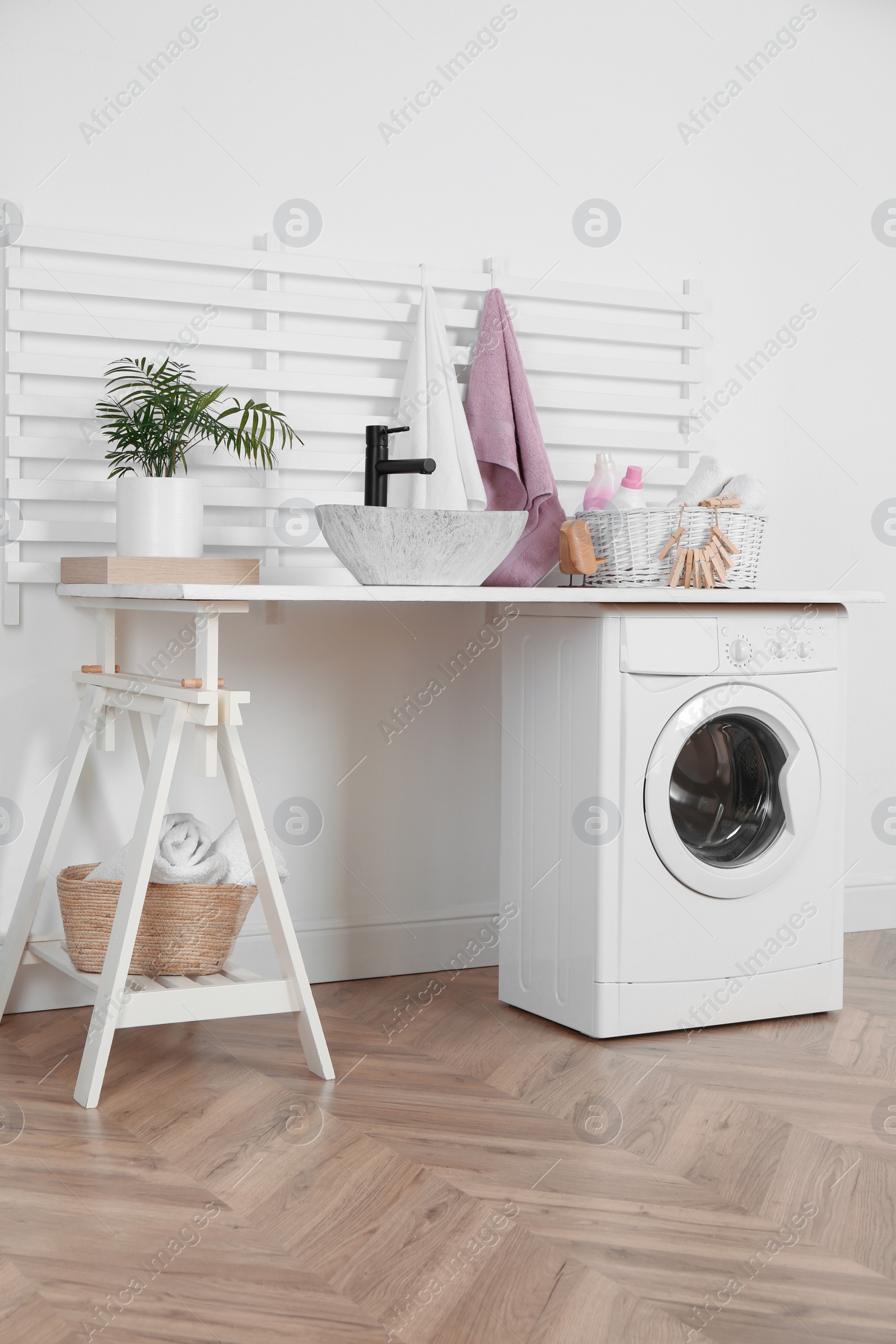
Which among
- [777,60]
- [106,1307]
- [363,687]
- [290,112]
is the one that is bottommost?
[106,1307]

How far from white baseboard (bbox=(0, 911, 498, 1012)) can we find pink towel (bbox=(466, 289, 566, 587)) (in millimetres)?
749

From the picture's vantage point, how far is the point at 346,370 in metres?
2.55

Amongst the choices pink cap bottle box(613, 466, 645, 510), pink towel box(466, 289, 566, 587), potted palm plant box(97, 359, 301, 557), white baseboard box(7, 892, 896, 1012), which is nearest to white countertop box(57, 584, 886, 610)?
potted palm plant box(97, 359, 301, 557)

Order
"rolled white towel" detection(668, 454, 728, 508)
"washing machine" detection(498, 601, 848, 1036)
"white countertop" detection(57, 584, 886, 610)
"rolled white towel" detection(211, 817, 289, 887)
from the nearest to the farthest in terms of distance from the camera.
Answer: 1. "white countertop" detection(57, 584, 886, 610)
2. "rolled white towel" detection(211, 817, 289, 887)
3. "washing machine" detection(498, 601, 848, 1036)
4. "rolled white towel" detection(668, 454, 728, 508)

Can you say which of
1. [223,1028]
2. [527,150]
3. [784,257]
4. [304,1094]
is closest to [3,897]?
[223,1028]

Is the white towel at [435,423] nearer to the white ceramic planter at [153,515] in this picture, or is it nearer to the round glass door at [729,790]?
the white ceramic planter at [153,515]

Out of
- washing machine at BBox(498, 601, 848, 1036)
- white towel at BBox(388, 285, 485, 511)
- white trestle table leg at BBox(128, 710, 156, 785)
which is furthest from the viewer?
white towel at BBox(388, 285, 485, 511)

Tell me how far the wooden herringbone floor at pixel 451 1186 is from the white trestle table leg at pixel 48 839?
133mm

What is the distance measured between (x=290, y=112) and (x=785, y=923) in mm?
1857

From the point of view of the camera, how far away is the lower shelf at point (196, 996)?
188 centimetres

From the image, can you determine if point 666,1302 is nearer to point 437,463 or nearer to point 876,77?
point 437,463

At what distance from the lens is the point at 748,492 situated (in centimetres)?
238

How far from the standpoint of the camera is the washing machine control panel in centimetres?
226

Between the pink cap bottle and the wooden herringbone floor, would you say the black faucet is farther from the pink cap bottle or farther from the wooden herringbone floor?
the wooden herringbone floor
